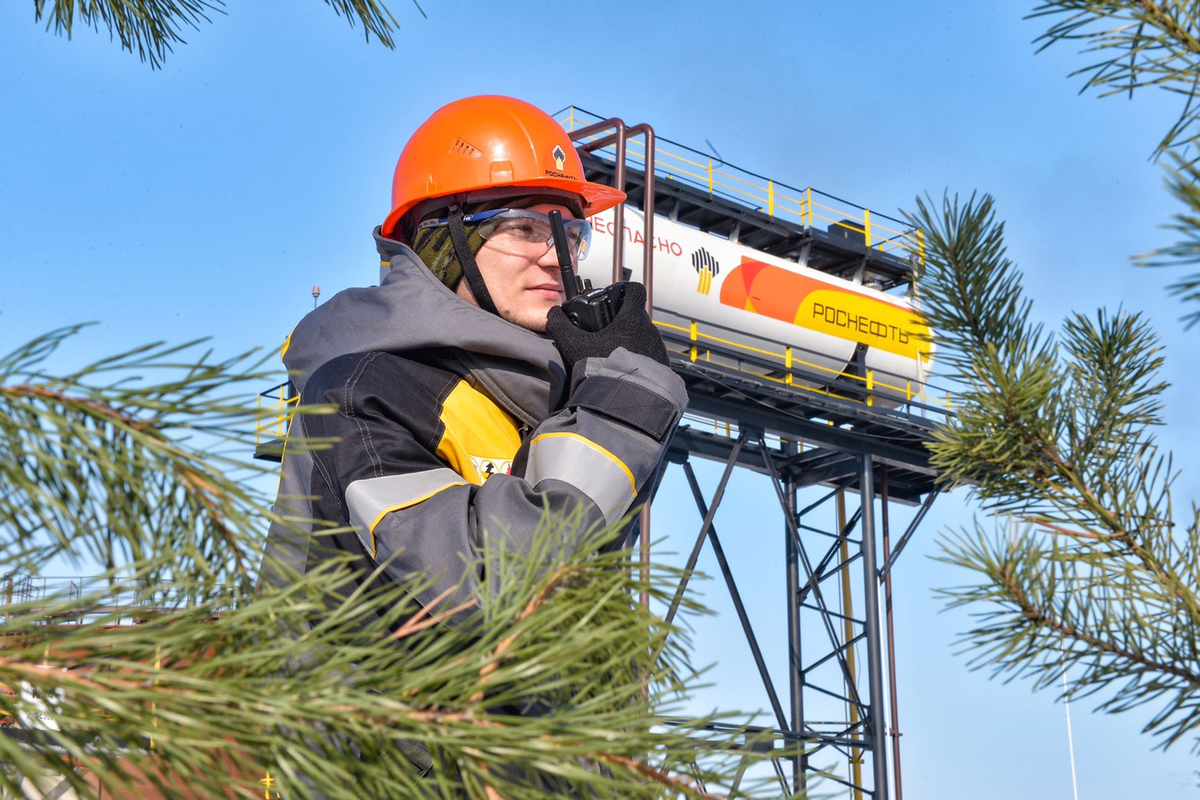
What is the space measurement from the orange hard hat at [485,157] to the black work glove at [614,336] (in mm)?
621

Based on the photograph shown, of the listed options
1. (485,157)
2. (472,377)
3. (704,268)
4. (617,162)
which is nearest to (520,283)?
(472,377)

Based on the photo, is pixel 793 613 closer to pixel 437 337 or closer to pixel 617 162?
pixel 617 162

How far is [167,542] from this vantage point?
77 cm

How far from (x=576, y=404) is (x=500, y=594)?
120 cm

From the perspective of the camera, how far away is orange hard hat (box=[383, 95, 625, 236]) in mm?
2785

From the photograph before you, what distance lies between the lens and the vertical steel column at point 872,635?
1447 cm

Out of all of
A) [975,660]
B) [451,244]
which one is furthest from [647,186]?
[975,660]

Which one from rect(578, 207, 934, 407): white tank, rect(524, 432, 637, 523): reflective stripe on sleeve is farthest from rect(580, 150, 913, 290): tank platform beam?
rect(524, 432, 637, 523): reflective stripe on sleeve

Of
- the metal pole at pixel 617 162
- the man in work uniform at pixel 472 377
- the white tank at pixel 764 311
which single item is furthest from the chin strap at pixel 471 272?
the white tank at pixel 764 311

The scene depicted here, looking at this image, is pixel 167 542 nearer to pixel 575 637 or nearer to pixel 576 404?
pixel 575 637

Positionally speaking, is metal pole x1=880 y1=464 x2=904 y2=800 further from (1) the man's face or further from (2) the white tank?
(1) the man's face

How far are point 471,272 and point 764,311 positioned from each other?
12.9 m

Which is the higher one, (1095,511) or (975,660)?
(1095,511)

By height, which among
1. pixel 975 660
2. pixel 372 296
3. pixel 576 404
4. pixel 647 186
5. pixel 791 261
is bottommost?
pixel 975 660
